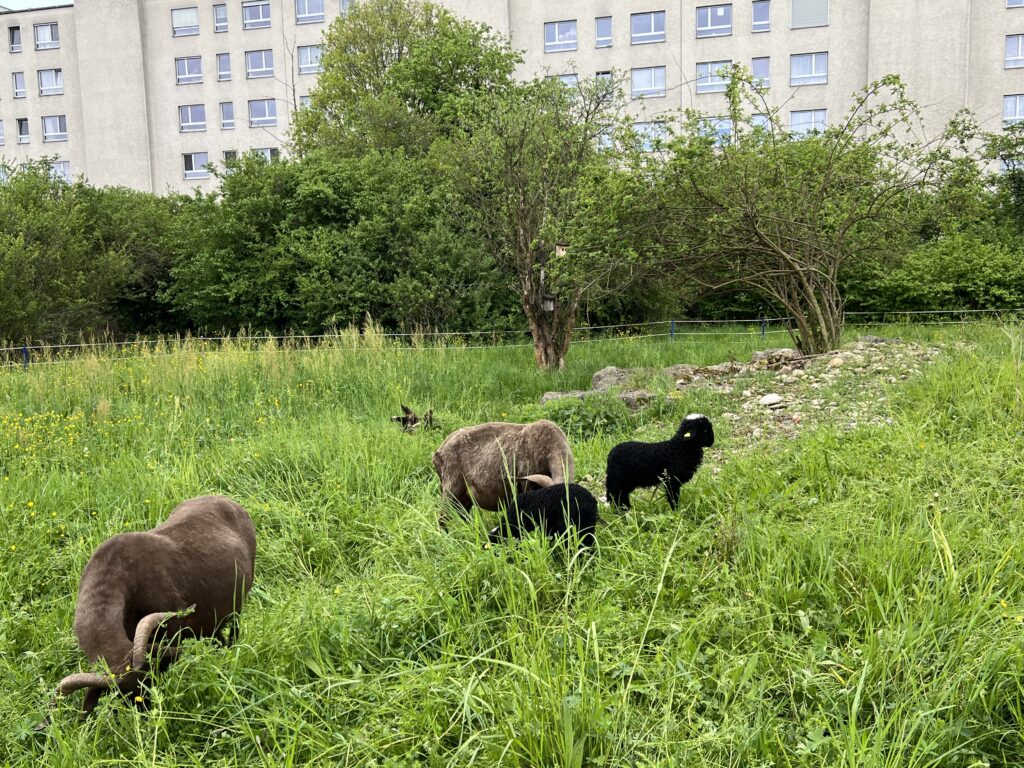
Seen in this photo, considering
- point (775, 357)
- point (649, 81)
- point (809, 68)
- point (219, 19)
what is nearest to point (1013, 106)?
point (809, 68)

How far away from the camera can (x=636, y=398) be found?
28.5 feet

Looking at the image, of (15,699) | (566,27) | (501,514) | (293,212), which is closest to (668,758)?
(501,514)

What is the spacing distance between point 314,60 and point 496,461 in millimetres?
43992

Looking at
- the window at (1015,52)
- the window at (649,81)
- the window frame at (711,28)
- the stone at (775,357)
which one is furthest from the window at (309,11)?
the stone at (775,357)

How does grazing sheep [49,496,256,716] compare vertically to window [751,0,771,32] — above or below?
below

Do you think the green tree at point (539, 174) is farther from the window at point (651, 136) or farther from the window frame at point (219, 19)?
Result: the window frame at point (219, 19)

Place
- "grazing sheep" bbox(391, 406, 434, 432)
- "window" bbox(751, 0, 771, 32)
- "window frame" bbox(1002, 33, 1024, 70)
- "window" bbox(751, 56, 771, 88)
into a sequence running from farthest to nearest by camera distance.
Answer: "window" bbox(751, 56, 771, 88), "window" bbox(751, 0, 771, 32), "window frame" bbox(1002, 33, 1024, 70), "grazing sheep" bbox(391, 406, 434, 432)

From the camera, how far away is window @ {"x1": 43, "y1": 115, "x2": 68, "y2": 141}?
45344mm

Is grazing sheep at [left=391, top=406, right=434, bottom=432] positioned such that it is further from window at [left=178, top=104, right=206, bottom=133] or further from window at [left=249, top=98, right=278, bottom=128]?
window at [left=178, top=104, right=206, bottom=133]

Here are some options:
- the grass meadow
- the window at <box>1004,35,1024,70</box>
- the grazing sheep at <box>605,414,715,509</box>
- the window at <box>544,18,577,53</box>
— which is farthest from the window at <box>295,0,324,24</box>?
the grazing sheep at <box>605,414,715,509</box>

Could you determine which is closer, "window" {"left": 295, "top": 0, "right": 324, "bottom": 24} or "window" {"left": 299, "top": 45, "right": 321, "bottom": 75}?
"window" {"left": 295, "top": 0, "right": 324, "bottom": 24}

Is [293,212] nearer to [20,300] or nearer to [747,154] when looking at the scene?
[20,300]

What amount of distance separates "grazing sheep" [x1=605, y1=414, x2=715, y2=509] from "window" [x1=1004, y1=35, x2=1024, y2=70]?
41780 millimetres

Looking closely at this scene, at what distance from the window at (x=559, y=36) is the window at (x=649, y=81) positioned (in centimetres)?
390
